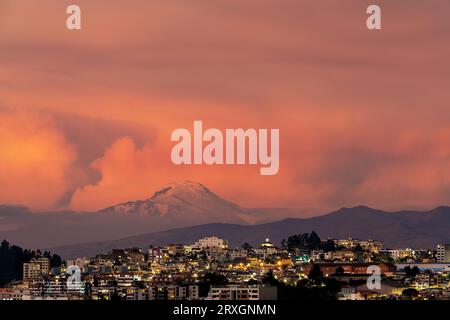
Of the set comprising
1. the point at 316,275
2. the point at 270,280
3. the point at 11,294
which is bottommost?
the point at 11,294

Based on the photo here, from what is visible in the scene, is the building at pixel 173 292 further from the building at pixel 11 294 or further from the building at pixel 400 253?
the building at pixel 400 253

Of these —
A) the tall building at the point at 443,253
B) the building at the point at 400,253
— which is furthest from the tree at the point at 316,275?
the tall building at the point at 443,253

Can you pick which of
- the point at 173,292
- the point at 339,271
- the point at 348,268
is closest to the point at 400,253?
the point at 348,268

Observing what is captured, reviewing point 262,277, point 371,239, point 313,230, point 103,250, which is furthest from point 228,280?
point 371,239

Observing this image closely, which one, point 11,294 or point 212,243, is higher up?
point 212,243

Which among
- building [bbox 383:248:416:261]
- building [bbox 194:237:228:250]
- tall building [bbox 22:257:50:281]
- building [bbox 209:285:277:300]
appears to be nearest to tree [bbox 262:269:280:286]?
building [bbox 209:285:277:300]

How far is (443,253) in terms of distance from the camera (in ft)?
326

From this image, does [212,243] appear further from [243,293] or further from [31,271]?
[243,293]

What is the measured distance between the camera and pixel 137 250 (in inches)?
3516

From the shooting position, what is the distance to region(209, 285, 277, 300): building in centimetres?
5478

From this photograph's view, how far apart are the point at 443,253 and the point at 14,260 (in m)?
32.0
